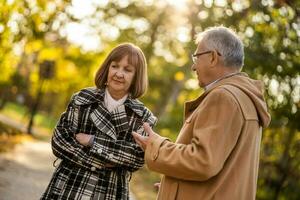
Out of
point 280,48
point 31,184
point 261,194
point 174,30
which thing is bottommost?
point 31,184

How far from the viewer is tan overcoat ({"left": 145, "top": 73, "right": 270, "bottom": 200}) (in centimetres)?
289

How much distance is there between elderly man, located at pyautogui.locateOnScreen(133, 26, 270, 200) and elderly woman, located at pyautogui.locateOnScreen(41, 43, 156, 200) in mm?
438

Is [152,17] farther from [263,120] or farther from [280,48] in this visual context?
[263,120]

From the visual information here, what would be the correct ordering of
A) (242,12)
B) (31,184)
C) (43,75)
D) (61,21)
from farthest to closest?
(43,75) < (61,21) < (242,12) < (31,184)

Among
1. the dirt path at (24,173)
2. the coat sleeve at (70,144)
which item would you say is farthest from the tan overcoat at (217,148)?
the dirt path at (24,173)

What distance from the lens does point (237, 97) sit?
298cm

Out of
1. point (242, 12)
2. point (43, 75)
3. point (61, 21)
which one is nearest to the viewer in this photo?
point (242, 12)

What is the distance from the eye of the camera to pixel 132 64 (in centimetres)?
384

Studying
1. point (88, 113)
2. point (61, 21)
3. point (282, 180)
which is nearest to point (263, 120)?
point (88, 113)

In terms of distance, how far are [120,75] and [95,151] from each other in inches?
22.4

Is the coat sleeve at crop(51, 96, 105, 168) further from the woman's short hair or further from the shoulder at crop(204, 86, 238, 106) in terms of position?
the shoulder at crop(204, 86, 238, 106)

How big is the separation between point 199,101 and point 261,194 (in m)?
11.1

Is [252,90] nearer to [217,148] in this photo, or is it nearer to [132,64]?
[217,148]

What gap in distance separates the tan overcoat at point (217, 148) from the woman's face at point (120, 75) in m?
0.71
